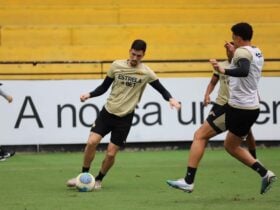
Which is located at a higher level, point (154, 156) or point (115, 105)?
point (115, 105)

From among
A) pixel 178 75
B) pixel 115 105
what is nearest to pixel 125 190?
pixel 115 105

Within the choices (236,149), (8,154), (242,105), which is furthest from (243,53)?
(8,154)

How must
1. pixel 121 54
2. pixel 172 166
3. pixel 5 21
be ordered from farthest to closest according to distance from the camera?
pixel 5 21, pixel 121 54, pixel 172 166

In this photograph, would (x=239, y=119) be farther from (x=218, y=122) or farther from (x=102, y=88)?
(x=102, y=88)

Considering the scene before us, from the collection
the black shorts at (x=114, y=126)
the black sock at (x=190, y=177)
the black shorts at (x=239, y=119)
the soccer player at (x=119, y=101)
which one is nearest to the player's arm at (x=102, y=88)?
the soccer player at (x=119, y=101)

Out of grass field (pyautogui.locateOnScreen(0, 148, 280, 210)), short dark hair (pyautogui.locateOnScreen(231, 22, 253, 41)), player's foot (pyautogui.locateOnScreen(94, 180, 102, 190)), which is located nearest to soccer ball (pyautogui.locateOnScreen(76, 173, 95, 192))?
grass field (pyautogui.locateOnScreen(0, 148, 280, 210))

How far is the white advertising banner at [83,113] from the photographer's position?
59.6 ft

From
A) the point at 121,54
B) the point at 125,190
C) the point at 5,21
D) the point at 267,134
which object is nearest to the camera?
the point at 125,190

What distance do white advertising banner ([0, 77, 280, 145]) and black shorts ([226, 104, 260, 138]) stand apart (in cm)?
772

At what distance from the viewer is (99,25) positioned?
21.8 m

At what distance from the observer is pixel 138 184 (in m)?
12.9

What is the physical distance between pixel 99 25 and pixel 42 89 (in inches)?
157

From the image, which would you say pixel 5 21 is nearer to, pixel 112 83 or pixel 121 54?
pixel 121 54

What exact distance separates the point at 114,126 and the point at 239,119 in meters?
2.33
